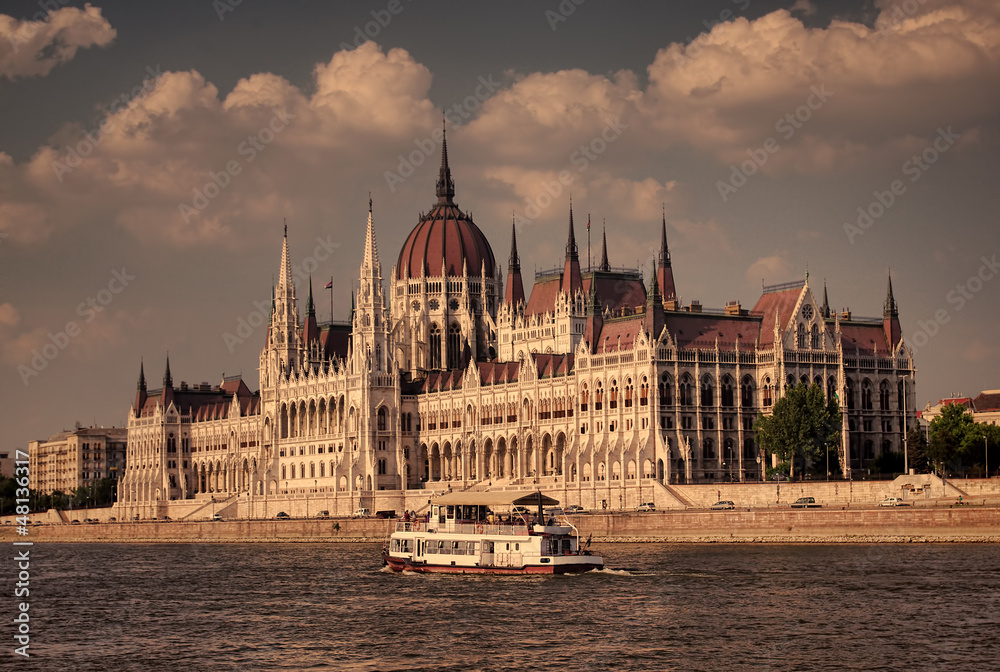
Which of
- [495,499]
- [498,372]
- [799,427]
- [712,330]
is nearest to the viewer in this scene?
[495,499]

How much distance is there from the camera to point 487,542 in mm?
111125

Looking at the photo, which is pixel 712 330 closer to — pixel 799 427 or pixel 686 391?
pixel 686 391

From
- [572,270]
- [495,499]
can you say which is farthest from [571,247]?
[495,499]

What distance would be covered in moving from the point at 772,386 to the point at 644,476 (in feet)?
52.9

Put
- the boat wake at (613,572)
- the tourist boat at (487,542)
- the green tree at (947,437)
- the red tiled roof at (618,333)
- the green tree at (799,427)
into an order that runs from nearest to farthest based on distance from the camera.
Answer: the boat wake at (613,572) < the tourist boat at (487,542) < the green tree at (947,437) < the green tree at (799,427) < the red tiled roof at (618,333)

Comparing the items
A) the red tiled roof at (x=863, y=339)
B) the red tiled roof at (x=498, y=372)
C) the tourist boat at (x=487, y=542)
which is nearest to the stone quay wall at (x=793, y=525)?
the tourist boat at (x=487, y=542)

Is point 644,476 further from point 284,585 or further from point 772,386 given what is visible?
point 284,585

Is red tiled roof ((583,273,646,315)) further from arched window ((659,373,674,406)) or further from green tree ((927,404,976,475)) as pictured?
green tree ((927,404,976,475))

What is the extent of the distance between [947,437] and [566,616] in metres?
73.3

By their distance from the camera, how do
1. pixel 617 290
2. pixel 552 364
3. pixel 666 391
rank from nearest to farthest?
pixel 666 391, pixel 552 364, pixel 617 290

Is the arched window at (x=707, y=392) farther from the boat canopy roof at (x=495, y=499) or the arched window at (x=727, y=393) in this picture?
the boat canopy roof at (x=495, y=499)

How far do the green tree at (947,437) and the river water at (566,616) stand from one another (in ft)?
94.1

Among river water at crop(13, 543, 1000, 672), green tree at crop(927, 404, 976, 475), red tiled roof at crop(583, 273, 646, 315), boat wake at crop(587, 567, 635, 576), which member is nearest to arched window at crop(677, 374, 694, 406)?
green tree at crop(927, 404, 976, 475)

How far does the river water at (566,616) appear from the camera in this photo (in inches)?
2886
